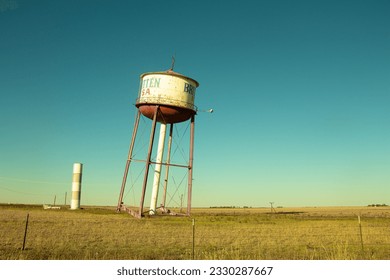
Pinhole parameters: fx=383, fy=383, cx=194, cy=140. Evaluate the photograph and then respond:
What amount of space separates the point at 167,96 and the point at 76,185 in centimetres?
2398

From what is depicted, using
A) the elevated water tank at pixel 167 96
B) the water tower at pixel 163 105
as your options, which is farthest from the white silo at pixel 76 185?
the elevated water tank at pixel 167 96

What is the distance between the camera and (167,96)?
32094 millimetres

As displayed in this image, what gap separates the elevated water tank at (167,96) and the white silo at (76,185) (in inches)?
788

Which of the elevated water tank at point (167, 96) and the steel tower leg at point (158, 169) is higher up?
the elevated water tank at point (167, 96)

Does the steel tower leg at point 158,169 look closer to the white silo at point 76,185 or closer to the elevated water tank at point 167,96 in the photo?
the elevated water tank at point 167,96

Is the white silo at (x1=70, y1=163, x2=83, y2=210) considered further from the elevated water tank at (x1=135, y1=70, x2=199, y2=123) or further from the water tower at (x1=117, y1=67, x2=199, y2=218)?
the elevated water tank at (x1=135, y1=70, x2=199, y2=123)

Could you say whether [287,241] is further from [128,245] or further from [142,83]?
[142,83]

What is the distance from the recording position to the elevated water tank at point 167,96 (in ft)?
105

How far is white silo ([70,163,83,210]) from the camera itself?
49.4m

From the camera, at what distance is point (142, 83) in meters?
33.8

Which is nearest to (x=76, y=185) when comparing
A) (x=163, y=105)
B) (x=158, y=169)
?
(x=158, y=169)
